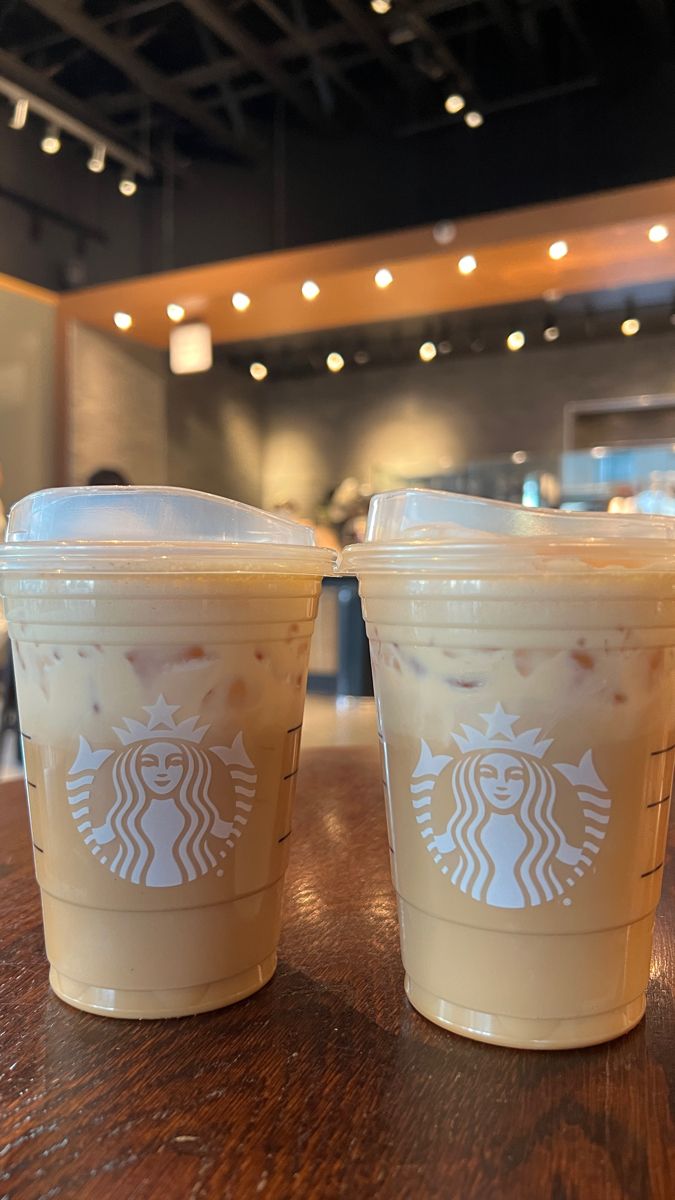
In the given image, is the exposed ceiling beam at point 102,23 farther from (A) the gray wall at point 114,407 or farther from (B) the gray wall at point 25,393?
(A) the gray wall at point 114,407

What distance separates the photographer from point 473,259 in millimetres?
3902

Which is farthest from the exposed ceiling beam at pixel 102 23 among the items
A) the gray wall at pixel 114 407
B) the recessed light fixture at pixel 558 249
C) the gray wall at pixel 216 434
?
the gray wall at pixel 216 434

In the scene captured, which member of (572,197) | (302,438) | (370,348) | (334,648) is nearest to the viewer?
(572,197)

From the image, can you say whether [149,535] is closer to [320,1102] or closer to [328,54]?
[320,1102]

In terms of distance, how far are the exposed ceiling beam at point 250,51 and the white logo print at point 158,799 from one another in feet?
11.3

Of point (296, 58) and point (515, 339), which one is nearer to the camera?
point (296, 58)

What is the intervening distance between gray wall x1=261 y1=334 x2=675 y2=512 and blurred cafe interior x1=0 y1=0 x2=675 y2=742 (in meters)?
0.02

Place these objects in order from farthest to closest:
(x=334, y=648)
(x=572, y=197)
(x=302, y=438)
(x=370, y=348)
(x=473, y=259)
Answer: (x=302, y=438) < (x=370, y=348) < (x=334, y=648) < (x=473, y=259) < (x=572, y=197)

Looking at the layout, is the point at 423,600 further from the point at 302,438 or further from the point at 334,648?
the point at 302,438

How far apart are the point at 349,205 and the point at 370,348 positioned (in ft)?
5.59

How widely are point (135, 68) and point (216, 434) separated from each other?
8.92 feet

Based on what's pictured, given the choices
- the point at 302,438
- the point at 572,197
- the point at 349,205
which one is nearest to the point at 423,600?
the point at 572,197

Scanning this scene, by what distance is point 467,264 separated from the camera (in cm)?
394

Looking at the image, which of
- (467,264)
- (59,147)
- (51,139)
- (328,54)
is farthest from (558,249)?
(59,147)
